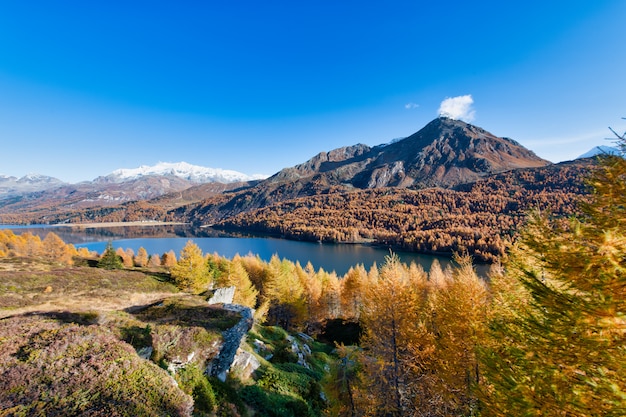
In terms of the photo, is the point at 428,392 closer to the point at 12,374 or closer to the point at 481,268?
the point at 12,374

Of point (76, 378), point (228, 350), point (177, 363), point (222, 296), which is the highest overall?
point (76, 378)

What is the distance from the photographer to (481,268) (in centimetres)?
9625

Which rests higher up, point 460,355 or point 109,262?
point 460,355

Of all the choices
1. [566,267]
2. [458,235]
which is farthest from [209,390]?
[458,235]

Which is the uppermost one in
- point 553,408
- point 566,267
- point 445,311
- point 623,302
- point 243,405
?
point 566,267

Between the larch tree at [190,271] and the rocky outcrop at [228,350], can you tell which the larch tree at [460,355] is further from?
the larch tree at [190,271]

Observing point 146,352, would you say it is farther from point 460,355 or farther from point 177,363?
point 460,355

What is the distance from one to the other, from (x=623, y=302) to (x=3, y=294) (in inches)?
1597

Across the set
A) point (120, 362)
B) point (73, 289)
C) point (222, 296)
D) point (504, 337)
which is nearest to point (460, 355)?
point (504, 337)

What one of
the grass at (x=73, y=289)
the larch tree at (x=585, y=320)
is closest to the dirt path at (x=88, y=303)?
the grass at (x=73, y=289)

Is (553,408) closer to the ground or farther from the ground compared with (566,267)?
closer to the ground

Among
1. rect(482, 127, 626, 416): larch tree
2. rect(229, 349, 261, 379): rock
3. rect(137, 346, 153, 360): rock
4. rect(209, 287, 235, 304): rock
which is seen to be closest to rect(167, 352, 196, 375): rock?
rect(137, 346, 153, 360): rock

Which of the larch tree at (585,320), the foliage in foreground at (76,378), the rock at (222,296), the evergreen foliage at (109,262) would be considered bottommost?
the rock at (222,296)

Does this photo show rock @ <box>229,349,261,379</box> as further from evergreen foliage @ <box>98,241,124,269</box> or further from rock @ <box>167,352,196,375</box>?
evergreen foliage @ <box>98,241,124,269</box>
